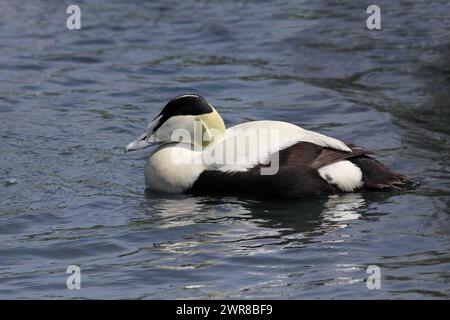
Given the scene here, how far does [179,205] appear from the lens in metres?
8.75

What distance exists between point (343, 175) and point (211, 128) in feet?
3.56

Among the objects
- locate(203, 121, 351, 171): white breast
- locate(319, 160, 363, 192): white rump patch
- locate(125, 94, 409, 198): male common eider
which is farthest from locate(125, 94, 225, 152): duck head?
locate(319, 160, 363, 192): white rump patch

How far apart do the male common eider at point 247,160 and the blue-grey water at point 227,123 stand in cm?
13

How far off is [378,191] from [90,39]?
6.94 meters

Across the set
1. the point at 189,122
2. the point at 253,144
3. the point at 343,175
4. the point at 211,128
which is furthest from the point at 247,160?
the point at 343,175

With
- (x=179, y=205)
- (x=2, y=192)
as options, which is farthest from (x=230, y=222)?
(x=2, y=192)

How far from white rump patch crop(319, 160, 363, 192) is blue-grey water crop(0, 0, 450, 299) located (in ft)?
0.39

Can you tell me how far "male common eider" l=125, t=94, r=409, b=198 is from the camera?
8695 mm

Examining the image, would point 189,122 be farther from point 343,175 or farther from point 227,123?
point 227,123

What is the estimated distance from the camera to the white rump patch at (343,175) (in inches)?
349

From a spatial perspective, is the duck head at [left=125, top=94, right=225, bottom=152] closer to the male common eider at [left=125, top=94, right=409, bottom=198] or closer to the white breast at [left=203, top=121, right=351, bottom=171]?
the male common eider at [left=125, top=94, right=409, bottom=198]
